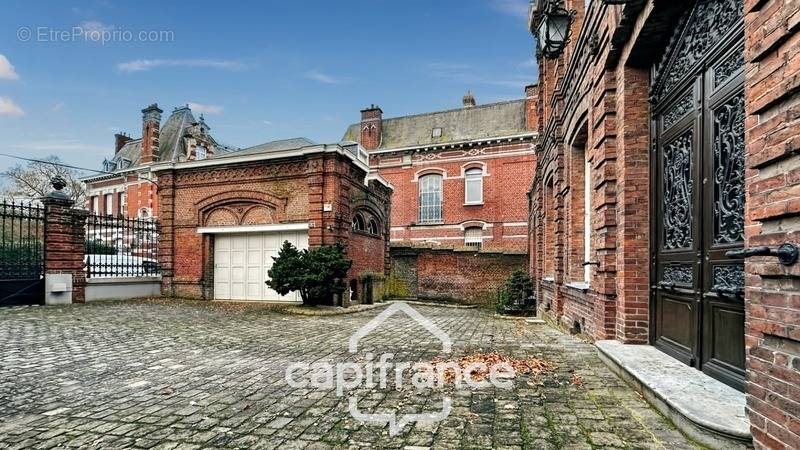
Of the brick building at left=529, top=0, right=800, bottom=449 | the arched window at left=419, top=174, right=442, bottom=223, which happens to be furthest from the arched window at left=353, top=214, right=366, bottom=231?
the arched window at left=419, top=174, right=442, bottom=223

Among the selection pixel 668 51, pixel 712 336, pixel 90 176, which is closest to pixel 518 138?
pixel 668 51

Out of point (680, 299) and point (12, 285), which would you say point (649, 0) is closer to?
point (680, 299)

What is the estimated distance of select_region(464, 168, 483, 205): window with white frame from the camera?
2502 cm

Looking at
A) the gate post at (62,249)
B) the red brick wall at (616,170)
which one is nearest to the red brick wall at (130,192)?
the gate post at (62,249)

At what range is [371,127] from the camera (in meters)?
27.7

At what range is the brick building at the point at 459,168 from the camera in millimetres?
23953

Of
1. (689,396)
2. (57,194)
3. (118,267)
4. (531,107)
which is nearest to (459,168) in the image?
(531,107)

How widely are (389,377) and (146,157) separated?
28932mm

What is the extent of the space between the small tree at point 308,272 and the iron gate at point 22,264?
6.40 metres

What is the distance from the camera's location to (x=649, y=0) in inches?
161

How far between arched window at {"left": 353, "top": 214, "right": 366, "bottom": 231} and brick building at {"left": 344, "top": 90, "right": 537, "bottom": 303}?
7.02 meters

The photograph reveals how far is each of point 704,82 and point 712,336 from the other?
6.86ft

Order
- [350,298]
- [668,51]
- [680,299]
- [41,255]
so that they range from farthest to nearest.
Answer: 1. [350,298]
2. [41,255]
3. [668,51]
4. [680,299]

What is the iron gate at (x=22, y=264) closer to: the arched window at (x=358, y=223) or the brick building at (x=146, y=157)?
the arched window at (x=358, y=223)
